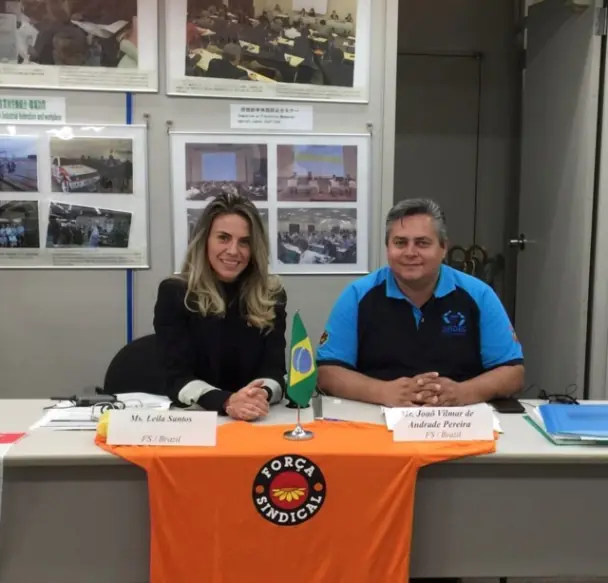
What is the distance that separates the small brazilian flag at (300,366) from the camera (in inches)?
59.7

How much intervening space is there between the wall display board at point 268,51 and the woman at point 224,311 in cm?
89

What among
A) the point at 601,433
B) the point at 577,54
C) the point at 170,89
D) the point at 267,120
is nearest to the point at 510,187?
the point at 577,54

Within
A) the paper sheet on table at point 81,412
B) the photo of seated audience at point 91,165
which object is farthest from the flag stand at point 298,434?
the photo of seated audience at point 91,165

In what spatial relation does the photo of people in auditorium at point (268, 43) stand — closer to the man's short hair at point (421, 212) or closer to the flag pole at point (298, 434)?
the man's short hair at point (421, 212)

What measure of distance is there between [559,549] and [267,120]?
185 cm

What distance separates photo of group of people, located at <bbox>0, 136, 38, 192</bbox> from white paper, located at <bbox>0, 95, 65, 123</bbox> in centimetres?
8

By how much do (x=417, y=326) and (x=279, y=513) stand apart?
794mm

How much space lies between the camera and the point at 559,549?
4.85 feet

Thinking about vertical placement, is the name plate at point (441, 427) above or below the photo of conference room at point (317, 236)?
below

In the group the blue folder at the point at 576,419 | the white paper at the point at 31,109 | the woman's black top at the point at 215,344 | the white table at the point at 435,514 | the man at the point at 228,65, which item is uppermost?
the man at the point at 228,65

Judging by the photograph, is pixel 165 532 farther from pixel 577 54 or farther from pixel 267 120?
pixel 577 54

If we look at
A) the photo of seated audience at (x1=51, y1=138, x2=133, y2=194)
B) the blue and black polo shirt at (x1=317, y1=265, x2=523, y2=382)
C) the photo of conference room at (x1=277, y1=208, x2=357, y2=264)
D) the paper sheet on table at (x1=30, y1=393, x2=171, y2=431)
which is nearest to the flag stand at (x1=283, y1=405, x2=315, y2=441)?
the paper sheet on table at (x1=30, y1=393, x2=171, y2=431)

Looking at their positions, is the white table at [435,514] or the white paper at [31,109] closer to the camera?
the white table at [435,514]

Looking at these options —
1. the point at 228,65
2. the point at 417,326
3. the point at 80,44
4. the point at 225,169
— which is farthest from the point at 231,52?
the point at 417,326
